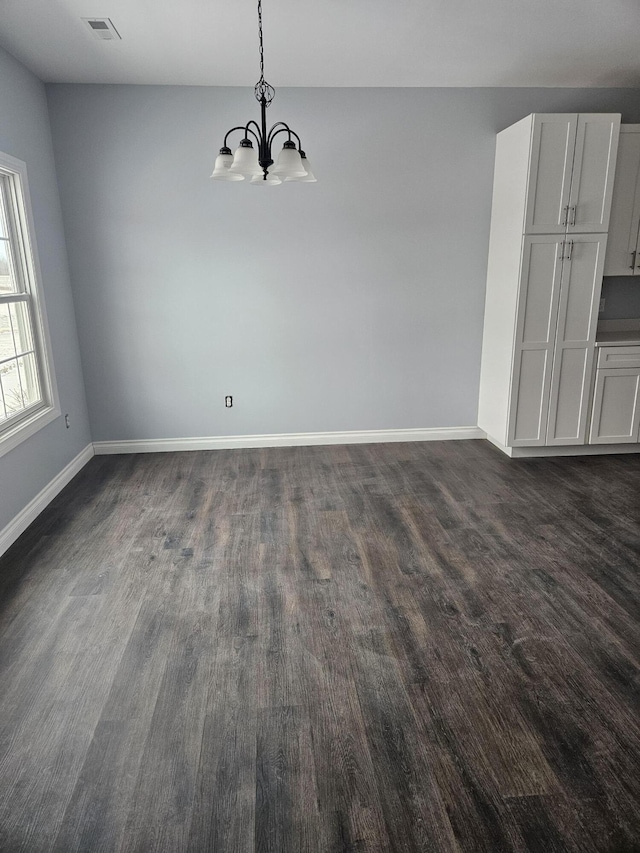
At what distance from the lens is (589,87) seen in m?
4.34

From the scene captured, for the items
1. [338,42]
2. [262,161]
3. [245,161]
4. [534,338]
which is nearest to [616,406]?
[534,338]

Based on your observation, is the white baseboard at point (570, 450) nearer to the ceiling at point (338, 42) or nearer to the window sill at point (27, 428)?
the ceiling at point (338, 42)

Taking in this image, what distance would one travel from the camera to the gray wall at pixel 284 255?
165 inches

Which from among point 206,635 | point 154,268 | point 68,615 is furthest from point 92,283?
point 206,635

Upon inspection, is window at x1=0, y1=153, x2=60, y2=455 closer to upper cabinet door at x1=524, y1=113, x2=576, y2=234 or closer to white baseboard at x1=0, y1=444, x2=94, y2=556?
white baseboard at x1=0, y1=444, x2=94, y2=556

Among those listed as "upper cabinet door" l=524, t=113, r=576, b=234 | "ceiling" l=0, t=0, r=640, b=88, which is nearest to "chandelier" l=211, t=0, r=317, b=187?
"ceiling" l=0, t=0, r=640, b=88

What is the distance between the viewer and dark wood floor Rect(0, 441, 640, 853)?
159 cm

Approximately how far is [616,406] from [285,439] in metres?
2.69

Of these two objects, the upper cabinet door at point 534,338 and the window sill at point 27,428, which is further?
the upper cabinet door at point 534,338

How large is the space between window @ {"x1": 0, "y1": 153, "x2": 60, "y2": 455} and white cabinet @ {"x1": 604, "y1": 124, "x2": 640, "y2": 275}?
417 cm

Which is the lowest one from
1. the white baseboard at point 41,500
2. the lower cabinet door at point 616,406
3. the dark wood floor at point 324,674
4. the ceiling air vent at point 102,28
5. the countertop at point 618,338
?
the dark wood floor at point 324,674

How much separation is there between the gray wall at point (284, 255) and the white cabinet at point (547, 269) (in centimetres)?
35

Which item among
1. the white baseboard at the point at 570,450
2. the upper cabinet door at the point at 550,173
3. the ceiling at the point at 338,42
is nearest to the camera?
the ceiling at the point at 338,42

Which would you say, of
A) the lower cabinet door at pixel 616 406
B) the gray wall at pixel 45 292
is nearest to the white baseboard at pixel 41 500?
the gray wall at pixel 45 292
